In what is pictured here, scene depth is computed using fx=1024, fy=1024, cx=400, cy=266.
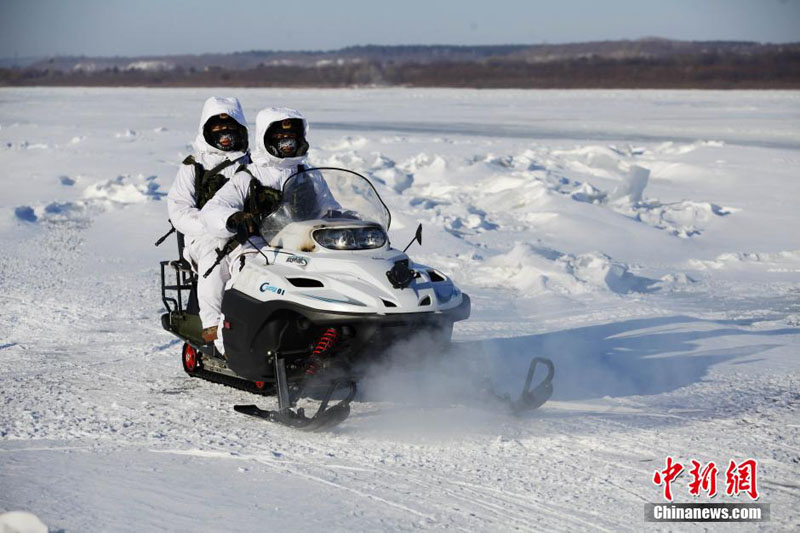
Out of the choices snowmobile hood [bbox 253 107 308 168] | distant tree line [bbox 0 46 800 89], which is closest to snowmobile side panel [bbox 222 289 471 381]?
snowmobile hood [bbox 253 107 308 168]

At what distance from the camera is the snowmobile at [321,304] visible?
4844 mm

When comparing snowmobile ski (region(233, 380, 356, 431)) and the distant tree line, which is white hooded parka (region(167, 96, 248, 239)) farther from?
the distant tree line

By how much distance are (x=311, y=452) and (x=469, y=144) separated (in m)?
18.6

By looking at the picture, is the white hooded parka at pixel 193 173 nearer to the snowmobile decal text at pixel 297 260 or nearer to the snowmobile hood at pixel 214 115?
the snowmobile hood at pixel 214 115

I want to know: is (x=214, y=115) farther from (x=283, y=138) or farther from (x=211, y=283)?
(x=211, y=283)

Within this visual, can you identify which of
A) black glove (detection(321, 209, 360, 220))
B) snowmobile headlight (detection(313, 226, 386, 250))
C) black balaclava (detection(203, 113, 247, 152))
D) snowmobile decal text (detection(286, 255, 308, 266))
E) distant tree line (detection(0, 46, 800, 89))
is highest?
distant tree line (detection(0, 46, 800, 89))

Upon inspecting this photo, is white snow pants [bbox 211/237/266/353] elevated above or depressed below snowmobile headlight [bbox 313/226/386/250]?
below

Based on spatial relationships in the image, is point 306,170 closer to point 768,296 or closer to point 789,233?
point 768,296

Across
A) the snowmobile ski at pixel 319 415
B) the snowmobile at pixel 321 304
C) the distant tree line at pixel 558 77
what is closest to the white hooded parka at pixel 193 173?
the snowmobile at pixel 321 304

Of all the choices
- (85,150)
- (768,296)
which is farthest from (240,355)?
(85,150)

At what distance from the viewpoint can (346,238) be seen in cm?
512

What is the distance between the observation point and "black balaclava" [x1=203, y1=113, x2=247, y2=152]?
6074mm

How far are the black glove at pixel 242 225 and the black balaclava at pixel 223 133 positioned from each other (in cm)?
87

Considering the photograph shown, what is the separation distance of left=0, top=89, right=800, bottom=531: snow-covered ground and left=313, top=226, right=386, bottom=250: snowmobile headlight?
0.67 meters
